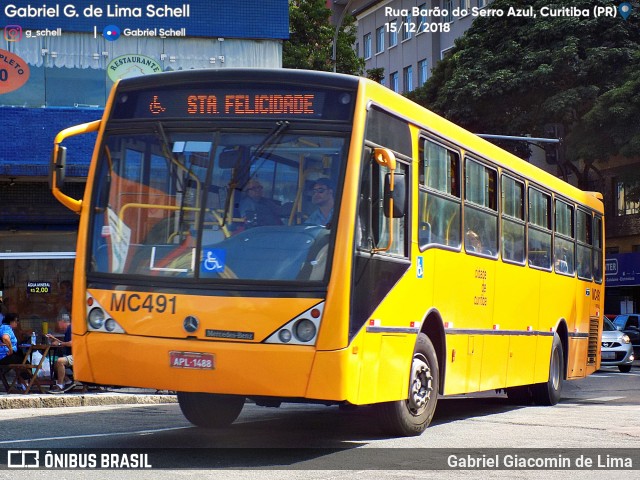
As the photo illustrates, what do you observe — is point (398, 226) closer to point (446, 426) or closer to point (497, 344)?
point (446, 426)

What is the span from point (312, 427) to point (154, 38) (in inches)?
601

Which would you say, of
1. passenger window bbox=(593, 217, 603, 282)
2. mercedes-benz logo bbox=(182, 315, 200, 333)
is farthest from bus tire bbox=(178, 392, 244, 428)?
passenger window bbox=(593, 217, 603, 282)

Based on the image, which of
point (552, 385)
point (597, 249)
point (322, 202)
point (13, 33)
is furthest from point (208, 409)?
point (13, 33)

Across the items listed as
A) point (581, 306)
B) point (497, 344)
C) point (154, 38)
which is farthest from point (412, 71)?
point (497, 344)

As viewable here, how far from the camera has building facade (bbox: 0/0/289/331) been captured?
24.5 meters

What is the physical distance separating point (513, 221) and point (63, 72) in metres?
13.6

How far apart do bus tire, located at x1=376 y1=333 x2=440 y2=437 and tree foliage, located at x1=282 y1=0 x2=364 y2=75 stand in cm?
3047

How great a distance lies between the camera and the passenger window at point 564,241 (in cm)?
1759

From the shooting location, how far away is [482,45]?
156ft

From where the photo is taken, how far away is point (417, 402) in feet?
37.3

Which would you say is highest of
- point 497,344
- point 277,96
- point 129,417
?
point 277,96

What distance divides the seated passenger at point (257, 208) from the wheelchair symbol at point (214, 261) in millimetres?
333

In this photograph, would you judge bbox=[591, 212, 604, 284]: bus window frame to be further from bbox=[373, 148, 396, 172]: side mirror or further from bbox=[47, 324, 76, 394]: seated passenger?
bbox=[373, 148, 396, 172]: side mirror

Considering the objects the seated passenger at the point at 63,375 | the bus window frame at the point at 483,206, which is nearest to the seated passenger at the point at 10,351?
the seated passenger at the point at 63,375
